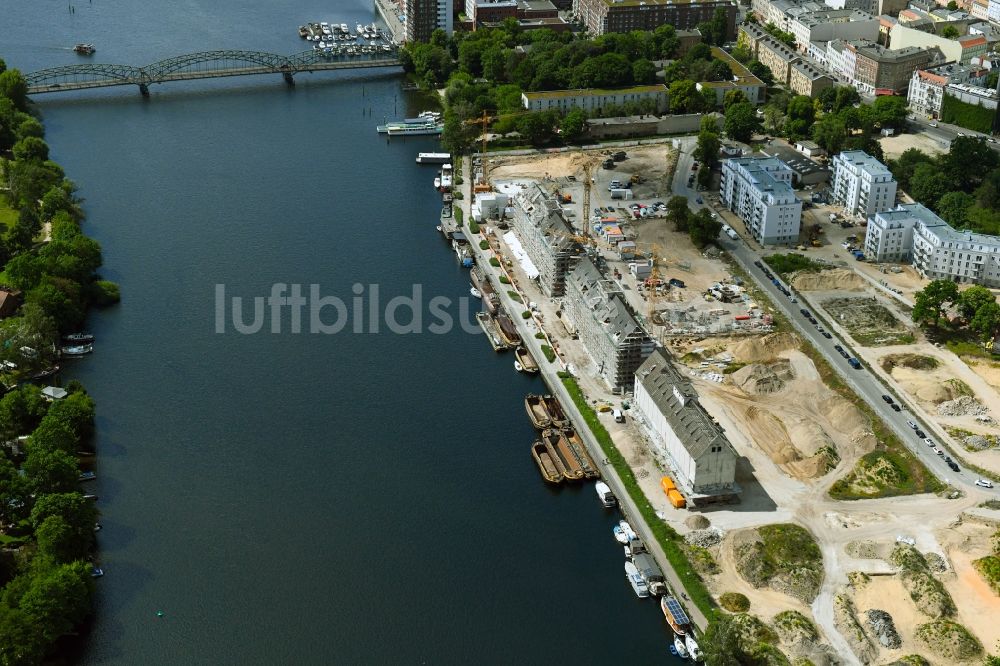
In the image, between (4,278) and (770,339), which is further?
(4,278)

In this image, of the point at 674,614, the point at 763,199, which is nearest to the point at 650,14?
the point at 763,199

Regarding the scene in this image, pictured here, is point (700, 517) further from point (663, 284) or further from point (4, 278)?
point (4, 278)

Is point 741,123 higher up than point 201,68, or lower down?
lower down

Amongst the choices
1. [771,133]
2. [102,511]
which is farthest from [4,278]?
[771,133]

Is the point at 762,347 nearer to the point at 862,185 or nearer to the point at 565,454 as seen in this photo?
the point at 565,454

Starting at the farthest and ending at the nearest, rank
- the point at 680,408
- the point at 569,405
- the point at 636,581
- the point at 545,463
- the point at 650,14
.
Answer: the point at 650,14
the point at 569,405
the point at 545,463
the point at 680,408
the point at 636,581

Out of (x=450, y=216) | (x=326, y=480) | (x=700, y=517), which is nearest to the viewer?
(x=700, y=517)

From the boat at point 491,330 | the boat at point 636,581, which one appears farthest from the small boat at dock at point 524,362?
the boat at point 636,581

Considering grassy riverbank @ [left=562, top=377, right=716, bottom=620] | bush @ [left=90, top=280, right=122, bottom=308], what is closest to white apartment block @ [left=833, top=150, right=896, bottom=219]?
grassy riverbank @ [left=562, top=377, right=716, bottom=620]
